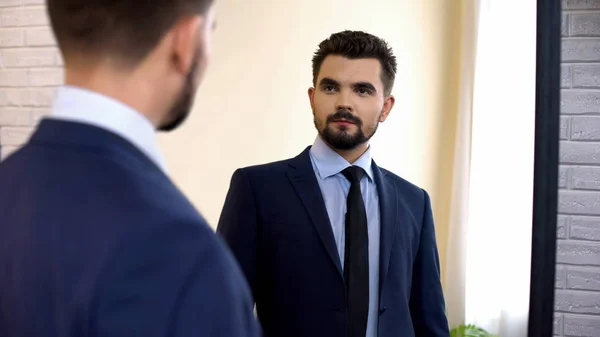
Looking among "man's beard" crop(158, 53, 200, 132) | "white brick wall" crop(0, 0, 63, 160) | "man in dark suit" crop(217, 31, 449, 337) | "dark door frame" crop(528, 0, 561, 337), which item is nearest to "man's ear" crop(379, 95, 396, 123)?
"man in dark suit" crop(217, 31, 449, 337)

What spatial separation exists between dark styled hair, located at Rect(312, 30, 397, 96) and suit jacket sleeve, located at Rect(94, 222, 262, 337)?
816 mm

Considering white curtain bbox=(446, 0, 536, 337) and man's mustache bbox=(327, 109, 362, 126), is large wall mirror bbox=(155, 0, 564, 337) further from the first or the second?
man's mustache bbox=(327, 109, 362, 126)

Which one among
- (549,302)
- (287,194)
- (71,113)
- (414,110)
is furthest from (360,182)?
(71,113)

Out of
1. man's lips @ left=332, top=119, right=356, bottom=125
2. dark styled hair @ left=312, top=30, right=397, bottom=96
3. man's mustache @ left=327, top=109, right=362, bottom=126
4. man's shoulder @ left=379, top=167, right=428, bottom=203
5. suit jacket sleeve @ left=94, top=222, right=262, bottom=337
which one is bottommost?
suit jacket sleeve @ left=94, top=222, right=262, bottom=337

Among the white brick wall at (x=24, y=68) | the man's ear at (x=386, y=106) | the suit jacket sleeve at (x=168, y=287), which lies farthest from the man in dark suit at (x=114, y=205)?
the white brick wall at (x=24, y=68)

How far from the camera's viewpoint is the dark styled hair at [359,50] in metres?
1.25

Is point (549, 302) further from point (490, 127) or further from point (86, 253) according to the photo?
point (86, 253)

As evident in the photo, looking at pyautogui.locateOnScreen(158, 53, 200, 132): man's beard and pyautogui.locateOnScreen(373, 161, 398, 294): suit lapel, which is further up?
pyautogui.locateOnScreen(158, 53, 200, 132): man's beard

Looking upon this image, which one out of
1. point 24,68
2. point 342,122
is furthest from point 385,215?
point 24,68

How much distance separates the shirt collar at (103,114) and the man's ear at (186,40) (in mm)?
55

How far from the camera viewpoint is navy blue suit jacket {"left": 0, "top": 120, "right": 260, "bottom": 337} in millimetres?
458

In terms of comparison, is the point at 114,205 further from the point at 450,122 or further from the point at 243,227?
the point at 450,122

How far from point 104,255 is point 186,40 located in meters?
0.19

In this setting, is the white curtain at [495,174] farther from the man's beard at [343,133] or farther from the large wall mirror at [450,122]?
the man's beard at [343,133]
